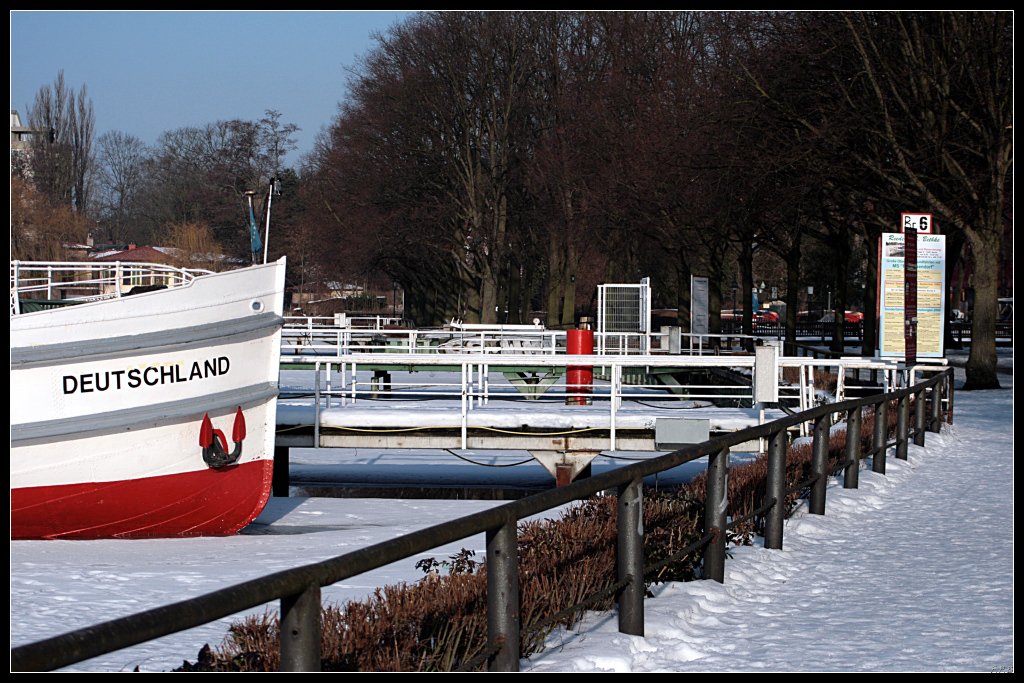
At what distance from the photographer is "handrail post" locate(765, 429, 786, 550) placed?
9.00 metres

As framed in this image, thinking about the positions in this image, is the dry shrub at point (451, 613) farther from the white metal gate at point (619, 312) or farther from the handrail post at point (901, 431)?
the white metal gate at point (619, 312)

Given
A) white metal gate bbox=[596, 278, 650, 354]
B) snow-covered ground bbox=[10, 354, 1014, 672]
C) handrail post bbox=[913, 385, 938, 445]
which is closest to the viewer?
snow-covered ground bbox=[10, 354, 1014, 672]

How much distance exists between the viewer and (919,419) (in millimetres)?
16594

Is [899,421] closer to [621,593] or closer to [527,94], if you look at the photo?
[621,593]

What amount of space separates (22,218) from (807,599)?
5466 cm

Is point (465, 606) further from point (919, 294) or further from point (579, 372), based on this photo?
point (919, 294)

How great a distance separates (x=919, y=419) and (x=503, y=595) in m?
12.8

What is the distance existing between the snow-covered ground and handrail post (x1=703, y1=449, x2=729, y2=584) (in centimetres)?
14

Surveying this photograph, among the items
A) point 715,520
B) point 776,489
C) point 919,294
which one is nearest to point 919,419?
point 919,294

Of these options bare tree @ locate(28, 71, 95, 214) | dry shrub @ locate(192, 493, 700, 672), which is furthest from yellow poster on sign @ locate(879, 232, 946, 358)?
bare tree @ locate(28, 71, 95, 214)

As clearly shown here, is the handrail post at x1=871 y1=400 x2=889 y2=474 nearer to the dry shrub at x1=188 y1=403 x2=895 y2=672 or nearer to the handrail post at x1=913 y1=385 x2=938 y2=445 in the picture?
the handrail post at x1=913 y1=385 x2=938 y2=445

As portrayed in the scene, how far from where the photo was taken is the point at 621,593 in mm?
6309

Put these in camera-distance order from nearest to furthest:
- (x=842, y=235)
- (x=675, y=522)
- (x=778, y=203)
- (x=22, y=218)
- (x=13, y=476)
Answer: (x=675, y=522) → (x=13, y=476) → (x=778, y=203) → (x=842, y=235) → (x=22, y=218)

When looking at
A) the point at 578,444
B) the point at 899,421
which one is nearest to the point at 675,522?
the point at 899,421
